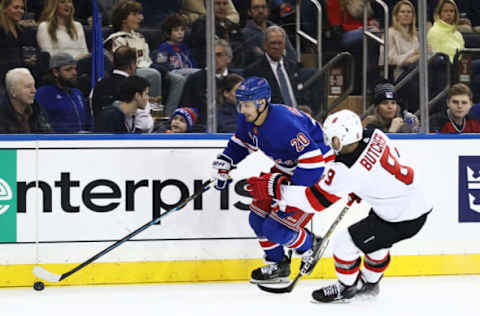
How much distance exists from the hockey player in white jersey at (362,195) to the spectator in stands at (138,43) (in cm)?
79

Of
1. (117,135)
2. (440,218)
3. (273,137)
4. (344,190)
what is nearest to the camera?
(344,190)

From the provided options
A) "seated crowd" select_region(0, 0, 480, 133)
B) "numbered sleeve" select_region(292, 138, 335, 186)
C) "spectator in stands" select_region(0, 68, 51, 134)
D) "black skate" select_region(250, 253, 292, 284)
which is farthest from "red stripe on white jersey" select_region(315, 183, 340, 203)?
"spectator in stands" select_region(0, 68, 51, 134)

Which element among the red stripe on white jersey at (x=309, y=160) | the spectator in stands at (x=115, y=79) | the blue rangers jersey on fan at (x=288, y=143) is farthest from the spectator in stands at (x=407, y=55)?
the spectator in stands at (x=115, y=79)

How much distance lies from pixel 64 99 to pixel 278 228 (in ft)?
4.69

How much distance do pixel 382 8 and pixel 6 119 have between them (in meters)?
2.44

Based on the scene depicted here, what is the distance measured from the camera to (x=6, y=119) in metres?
4.76

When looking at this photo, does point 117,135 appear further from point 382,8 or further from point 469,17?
point 469,17

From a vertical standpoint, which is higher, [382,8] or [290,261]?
[382,8]

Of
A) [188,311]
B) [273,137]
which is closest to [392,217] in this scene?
[273,137]

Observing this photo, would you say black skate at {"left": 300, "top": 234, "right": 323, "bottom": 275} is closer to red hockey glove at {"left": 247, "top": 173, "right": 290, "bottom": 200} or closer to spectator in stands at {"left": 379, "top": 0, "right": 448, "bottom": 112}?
red hockey glove at {"left": 247, "top": 173, "right": 290, "bottom": 200}

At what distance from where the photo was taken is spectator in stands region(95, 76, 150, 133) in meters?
4.89

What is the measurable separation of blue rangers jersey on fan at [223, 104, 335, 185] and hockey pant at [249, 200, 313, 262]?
9.4 inches

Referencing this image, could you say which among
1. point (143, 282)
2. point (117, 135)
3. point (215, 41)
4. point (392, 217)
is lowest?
point (143, 282)

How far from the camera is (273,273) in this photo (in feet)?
16.3
